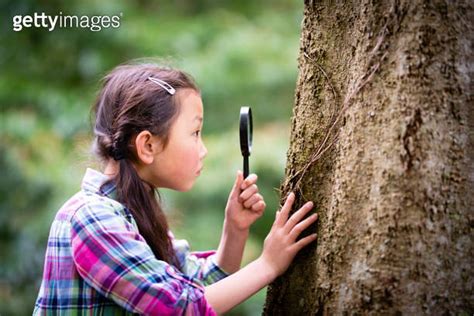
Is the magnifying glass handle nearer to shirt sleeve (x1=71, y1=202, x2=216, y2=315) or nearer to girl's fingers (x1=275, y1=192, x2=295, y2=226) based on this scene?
girl's fingers (x1=275, y1=192, x2=295, y2=226)

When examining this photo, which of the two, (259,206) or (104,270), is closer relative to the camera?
(104,270)

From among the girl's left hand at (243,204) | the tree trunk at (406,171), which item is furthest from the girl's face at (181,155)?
the tree trunk at (406,171)

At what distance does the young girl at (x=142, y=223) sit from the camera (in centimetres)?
121

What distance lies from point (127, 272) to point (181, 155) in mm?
292

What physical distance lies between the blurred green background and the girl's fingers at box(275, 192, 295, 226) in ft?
6.14

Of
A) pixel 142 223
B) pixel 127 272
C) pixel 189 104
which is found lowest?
pixel 127 272

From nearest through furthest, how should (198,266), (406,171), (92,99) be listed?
(406,171) < (198,266) < (92,99)

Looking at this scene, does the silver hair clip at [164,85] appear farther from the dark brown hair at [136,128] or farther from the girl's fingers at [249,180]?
the girl's fingers at [249,180]

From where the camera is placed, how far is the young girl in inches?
47.6

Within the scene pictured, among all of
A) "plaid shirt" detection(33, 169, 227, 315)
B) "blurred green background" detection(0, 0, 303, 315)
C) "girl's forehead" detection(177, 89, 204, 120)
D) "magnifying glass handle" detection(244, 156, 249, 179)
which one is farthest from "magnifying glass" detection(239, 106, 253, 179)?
"blurred green background" detection(0, 0, 303, 315)

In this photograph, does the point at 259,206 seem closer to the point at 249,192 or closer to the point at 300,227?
the point at 249,192

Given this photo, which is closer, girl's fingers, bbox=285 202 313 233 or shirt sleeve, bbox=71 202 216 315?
shirt sleeve, bbox=71 202 216 315

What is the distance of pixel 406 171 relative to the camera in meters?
1.15

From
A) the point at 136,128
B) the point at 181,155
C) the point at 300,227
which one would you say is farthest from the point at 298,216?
the point at 136,128
